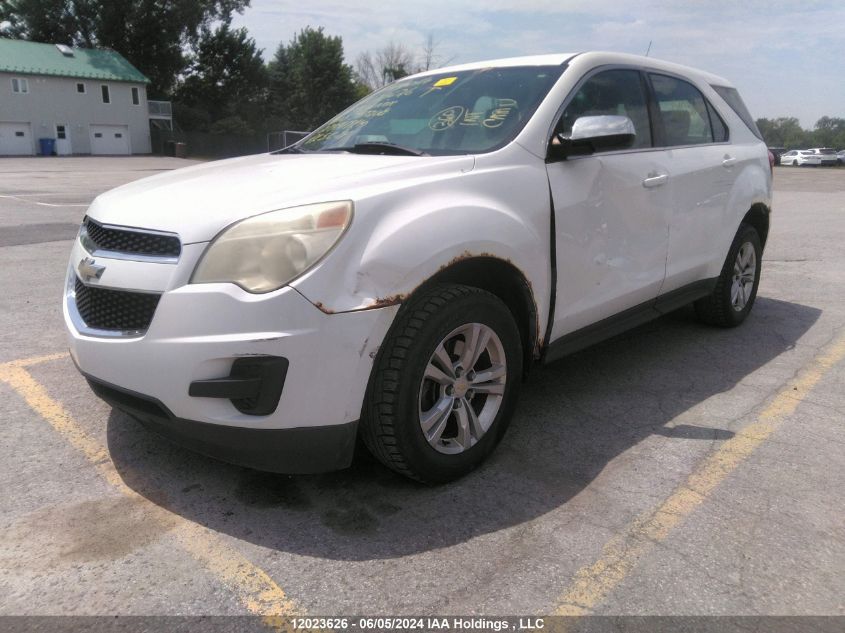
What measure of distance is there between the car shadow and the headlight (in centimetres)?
92

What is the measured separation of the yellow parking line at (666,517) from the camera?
2201 millimetres

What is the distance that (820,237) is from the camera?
10289 millimetres

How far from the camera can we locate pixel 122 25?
52.8 meters

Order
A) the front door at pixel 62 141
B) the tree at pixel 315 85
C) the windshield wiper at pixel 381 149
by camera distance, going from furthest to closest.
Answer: the tree at pixel 315 85 → the front door at pixel 62 141 → the windshield wiper at pixel 381 149

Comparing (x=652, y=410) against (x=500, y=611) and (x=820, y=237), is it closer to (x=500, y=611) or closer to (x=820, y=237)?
(x=500, y=611)

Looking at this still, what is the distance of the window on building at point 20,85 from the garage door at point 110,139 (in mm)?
4685

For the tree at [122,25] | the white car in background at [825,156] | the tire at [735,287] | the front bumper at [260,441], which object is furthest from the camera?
the tree at [122,25]

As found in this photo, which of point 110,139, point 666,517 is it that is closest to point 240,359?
point 666,517

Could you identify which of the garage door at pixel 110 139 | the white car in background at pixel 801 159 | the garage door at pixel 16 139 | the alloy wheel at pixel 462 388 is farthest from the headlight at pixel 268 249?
the white car in background at pixel 801 159

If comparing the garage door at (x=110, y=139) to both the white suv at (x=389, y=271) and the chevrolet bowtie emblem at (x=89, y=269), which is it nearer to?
the white suv at (x=389, y=271)

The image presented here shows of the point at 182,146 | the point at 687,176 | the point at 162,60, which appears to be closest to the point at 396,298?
the point at 687,176

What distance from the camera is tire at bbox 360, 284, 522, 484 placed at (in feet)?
8.14

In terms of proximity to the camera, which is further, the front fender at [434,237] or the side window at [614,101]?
the side window at [614,101]

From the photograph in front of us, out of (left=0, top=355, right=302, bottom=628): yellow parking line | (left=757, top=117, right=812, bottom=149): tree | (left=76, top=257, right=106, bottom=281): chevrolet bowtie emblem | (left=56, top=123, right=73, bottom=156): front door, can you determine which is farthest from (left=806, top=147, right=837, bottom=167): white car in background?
(left=76, top=257, right=106, bottom=281): chevrolet bowtie emblem
